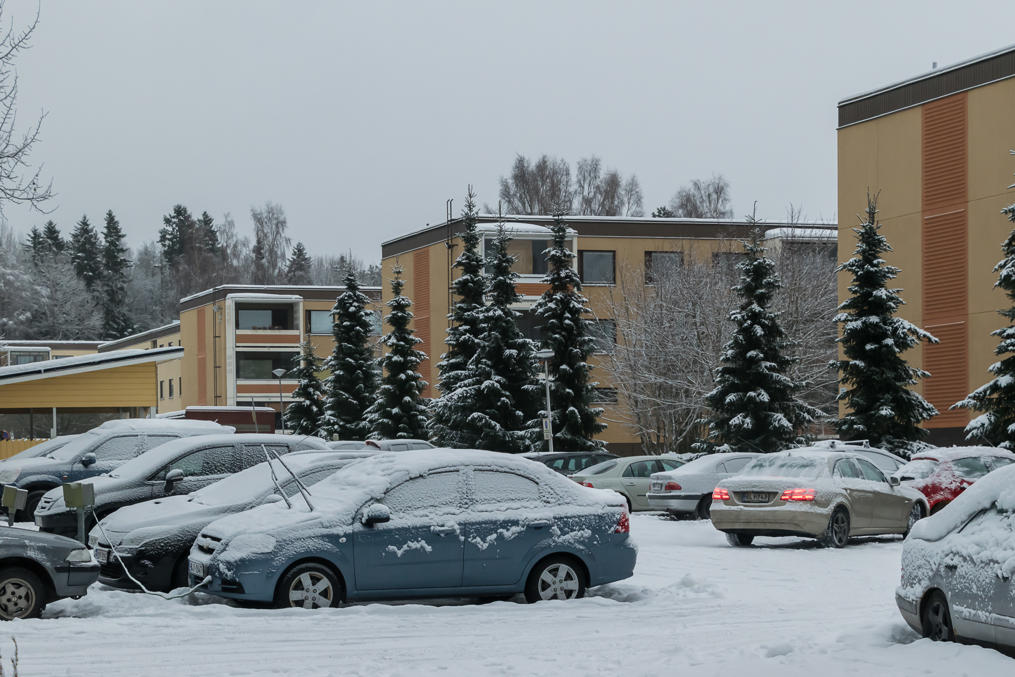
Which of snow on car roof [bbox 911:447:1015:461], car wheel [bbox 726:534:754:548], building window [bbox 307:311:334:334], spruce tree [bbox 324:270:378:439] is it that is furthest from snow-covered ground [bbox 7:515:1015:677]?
building window [bbox 307:311:334:334]

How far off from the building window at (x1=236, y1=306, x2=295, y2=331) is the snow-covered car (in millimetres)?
74886

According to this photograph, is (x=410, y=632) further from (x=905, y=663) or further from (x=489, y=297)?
(x=489, y=297)

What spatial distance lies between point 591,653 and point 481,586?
9.45ft

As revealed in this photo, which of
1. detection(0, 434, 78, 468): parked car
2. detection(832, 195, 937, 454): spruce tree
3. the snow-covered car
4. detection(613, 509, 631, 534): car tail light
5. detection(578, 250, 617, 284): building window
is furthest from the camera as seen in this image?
detection(578, 250, 617, 284): building window

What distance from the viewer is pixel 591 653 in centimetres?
1017

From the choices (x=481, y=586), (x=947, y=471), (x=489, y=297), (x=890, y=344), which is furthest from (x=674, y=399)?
(x=481, y=586)

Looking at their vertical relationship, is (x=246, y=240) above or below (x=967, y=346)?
above

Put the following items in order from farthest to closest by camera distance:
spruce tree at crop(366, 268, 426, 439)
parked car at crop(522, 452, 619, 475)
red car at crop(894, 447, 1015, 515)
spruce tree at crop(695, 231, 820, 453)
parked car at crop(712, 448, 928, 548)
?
spruce tree at crop(366, 268, 426, 439) → spruce tree at crop(695, 231, 820, 453) → parked car at crop(522, 452, 619, 475) → red car at crop(894, 447, 1015, 515) → parked car at crop(712, 448, 928, 548)

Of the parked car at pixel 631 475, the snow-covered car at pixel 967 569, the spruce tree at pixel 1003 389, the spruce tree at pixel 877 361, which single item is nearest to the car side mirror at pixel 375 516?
the snow-covered car at pixel 967 569

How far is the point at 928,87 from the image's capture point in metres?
39.2

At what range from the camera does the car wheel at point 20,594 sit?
11.9m

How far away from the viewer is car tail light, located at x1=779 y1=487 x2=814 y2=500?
63.5 ft

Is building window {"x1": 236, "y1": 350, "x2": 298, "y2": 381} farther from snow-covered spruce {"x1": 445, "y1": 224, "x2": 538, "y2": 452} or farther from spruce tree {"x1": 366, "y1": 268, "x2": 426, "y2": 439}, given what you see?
snow-covered spruce {"x1": 445, "y1": 224, "x2": 538, "y2": 452}

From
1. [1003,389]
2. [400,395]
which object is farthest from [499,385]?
[1003,389]
